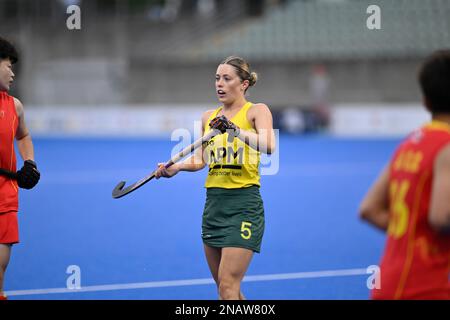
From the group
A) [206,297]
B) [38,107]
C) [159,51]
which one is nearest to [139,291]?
[206,297]

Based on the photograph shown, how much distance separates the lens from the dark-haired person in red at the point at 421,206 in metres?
3.33

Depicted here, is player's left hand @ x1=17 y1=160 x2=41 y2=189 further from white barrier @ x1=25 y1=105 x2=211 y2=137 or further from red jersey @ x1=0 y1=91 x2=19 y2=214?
white barrier @ x1=25 y1=105 x2=211 y2=137

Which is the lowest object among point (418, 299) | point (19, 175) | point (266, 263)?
point (266, 263)

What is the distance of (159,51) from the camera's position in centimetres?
3506

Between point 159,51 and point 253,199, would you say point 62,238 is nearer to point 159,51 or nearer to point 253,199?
point 253,199

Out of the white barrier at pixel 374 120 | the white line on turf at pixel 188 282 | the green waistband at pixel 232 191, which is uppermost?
the green waistband at pixel 232 191

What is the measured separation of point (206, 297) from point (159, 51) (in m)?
28.9

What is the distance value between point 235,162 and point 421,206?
2.30m

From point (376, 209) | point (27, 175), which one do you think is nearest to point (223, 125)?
point (27, 175)

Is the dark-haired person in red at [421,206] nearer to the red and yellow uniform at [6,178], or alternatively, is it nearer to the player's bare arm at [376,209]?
the player's bare arm at [376,209]

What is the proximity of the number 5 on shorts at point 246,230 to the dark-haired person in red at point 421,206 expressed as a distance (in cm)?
199

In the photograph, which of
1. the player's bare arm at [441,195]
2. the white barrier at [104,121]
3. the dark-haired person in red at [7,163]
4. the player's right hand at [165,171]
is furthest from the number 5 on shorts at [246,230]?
the white barrier at [104,121]

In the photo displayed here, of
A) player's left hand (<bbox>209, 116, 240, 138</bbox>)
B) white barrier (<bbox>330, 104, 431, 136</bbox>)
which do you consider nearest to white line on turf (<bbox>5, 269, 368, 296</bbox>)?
player's left hand (<bbox>209, 116, 240, 138</bbox>)
